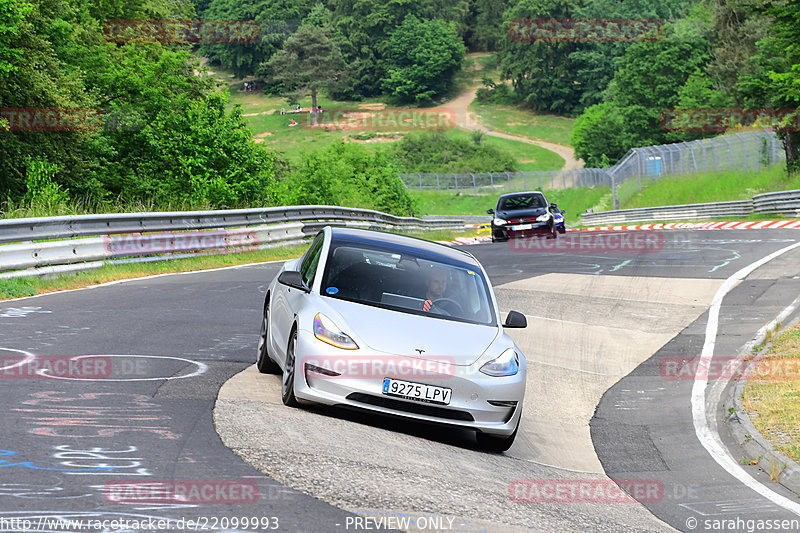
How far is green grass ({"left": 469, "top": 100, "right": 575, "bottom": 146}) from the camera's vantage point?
149m

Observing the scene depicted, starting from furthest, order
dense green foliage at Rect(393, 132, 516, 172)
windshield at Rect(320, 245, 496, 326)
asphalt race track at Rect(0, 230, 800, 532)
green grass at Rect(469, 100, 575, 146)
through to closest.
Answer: green grass at Rect(469, 100, 575, 146), dense green foliage at Rect(393, 132, 516, 172), windshield at Rect(320, 245, 496, 326), asphalt race track at Rect(0, 230, 800, 532)

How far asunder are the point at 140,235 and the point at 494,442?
13220mm

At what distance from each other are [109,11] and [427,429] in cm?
4496

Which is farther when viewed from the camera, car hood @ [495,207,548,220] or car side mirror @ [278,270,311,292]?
car hood @ [495,207,548,220]

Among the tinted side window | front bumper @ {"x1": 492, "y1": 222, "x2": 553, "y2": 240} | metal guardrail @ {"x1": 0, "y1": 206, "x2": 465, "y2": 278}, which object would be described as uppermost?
the tinted side window

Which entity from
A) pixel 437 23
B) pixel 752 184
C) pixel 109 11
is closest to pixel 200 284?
pixel 109 11

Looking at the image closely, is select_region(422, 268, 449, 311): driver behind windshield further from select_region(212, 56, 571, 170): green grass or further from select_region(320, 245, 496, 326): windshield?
select_region(212, 56, 571, 170): green grass

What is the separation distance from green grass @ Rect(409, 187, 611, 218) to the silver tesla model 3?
70291mm

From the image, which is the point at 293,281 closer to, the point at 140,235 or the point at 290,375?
the point at 290,375

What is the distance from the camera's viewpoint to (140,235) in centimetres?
2002

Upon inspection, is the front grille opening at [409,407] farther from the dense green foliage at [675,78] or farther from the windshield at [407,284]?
the dense green foliage at [675,78]

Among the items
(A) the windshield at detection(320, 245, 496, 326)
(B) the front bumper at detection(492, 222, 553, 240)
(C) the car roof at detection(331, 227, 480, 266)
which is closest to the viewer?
(A) the windshield at detection(320, 245, 496, 326)

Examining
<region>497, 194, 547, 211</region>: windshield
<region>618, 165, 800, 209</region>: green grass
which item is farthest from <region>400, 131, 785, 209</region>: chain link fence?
<region>497, 194, 547, 211</region>: windshield

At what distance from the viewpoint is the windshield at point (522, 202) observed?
111ft
